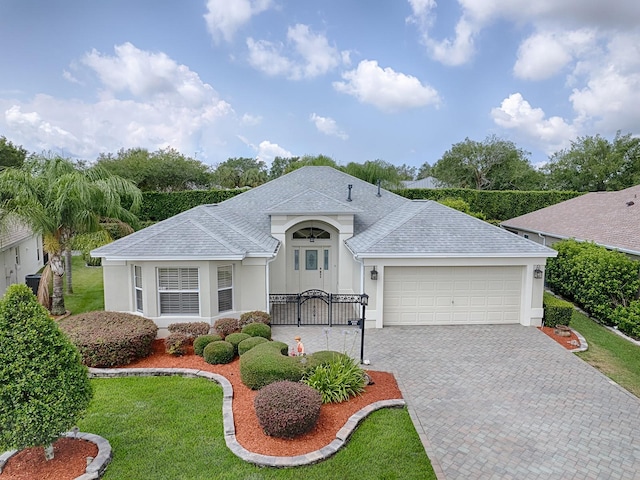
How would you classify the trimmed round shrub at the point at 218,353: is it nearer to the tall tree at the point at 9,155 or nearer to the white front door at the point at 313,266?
the white front door at the point at 313,266

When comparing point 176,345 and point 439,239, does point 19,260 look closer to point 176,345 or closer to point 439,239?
point 176,345

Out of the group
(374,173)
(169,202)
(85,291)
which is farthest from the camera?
(169,202)

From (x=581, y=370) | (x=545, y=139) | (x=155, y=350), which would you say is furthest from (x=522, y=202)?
(x=155, y=350)

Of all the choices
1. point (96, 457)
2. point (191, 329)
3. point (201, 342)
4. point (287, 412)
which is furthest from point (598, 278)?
point (96, 457)

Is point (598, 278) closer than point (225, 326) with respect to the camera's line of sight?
No

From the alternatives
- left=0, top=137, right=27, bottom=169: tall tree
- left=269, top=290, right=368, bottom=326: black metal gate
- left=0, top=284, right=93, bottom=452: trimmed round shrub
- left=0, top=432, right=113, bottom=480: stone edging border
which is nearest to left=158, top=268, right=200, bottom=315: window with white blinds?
left=269, top=290, right=368, bottom=326: black metal gate

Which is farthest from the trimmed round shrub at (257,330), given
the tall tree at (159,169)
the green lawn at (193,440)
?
the tall tree at (159,169)
